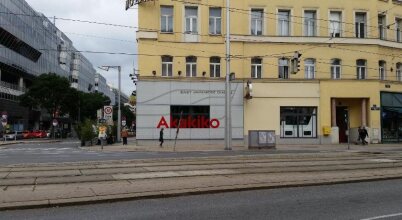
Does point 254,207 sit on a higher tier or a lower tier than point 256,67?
lower

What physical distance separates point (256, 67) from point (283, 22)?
4391mm

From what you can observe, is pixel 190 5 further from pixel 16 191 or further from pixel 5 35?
pixel 5 35

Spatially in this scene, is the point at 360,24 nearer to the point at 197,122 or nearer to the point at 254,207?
the point at 197,122

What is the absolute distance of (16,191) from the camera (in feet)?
36.6

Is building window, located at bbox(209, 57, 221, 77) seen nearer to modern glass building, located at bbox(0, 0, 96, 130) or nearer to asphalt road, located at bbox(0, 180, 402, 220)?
asphalt road, located at bbox(0, 180, 402, 220)

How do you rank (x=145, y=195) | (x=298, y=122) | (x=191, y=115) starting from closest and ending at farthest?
(x=145, y=195), (x=191, y=115), (x=298, y=122)

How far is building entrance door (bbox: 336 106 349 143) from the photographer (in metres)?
42.9

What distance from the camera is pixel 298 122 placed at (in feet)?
133

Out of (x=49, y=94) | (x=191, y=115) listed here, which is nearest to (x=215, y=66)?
(x=191, y=115)

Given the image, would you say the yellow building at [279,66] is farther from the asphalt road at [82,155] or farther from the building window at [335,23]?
the asphalt road at [82,155]

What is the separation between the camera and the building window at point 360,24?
42000 millimetres

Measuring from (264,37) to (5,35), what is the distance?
44.6m

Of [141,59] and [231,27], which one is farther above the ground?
[231,27]

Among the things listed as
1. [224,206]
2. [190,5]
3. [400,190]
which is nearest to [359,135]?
[190,5]
